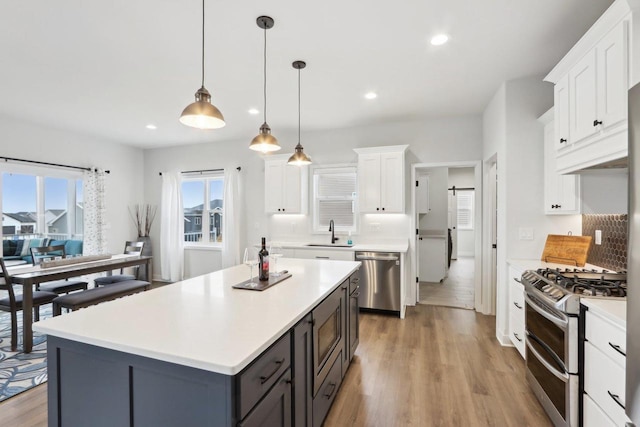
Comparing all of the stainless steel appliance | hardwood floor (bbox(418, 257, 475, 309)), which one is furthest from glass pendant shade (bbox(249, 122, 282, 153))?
hardwood floor (bbox(418, 257, 475, 309))

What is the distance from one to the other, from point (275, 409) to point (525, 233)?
293 cm

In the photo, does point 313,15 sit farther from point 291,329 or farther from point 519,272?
point 519,272

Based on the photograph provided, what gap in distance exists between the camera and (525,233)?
3072 mm

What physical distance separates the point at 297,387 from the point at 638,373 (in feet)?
4.53

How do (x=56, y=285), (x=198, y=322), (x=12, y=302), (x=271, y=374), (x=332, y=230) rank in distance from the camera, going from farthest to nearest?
(x=332, y=230) < (x=56, y=285) < (x=12, y=302) < (x=198, y=322) < (x=271, y=374)

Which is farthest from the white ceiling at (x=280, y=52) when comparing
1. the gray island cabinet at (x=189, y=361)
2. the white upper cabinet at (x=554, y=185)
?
the gray island cabinet at (x=189, y=361)

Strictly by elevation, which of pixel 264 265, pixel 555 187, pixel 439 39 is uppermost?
pixel 439 39

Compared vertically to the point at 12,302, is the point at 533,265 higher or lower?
higher

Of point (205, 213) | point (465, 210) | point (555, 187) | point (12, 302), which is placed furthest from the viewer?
point (465, 210)

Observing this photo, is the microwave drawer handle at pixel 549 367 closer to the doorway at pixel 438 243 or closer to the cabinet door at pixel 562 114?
the cabinet door at pixel 562 114

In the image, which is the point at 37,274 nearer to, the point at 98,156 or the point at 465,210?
the point at 98,156

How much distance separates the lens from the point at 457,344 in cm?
324

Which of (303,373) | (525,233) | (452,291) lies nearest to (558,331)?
(525,233)

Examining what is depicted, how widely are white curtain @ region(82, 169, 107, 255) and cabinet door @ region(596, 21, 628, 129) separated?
6642 millimetres
